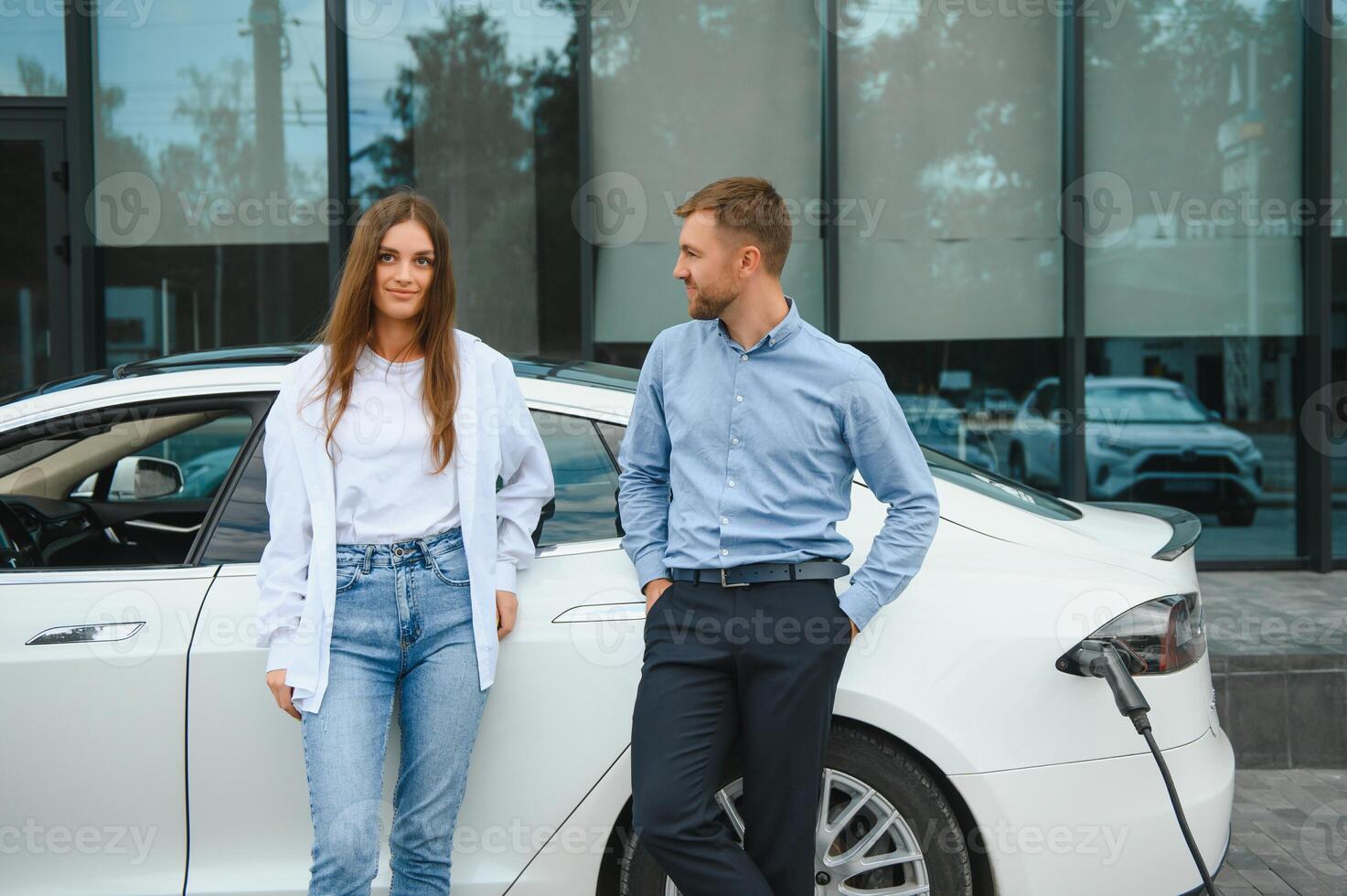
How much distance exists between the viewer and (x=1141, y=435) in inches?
282

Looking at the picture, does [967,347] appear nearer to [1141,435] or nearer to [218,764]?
[1141,435]

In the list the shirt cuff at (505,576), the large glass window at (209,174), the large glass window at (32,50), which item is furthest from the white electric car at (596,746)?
the large glass window at (32,50)

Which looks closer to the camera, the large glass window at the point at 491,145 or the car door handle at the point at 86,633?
the car door handle at the point at 86,633

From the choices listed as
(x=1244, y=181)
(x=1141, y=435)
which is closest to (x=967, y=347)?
(x=1141, y=435)

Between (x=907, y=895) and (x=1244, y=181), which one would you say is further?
(x=1244, y=181)

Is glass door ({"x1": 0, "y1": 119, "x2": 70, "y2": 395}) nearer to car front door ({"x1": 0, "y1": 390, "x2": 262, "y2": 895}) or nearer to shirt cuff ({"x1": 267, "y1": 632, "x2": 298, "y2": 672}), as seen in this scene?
car front door ({"x1": 0, "y1": 390, "x2": 262, "y2": 895})

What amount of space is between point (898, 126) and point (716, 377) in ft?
16.9

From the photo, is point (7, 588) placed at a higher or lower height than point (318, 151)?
lower

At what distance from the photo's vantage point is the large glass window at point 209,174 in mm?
6949

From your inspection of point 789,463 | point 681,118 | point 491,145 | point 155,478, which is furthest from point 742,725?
point 491,145

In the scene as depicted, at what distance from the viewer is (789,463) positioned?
2350mm

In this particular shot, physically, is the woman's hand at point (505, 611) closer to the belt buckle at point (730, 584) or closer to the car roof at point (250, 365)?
the belt buckle at point (730, 584)

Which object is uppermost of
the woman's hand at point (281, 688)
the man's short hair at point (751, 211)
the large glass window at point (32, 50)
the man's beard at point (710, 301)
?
the large glass window at point (32, 50)

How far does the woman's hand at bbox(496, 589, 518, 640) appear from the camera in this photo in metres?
2.44
